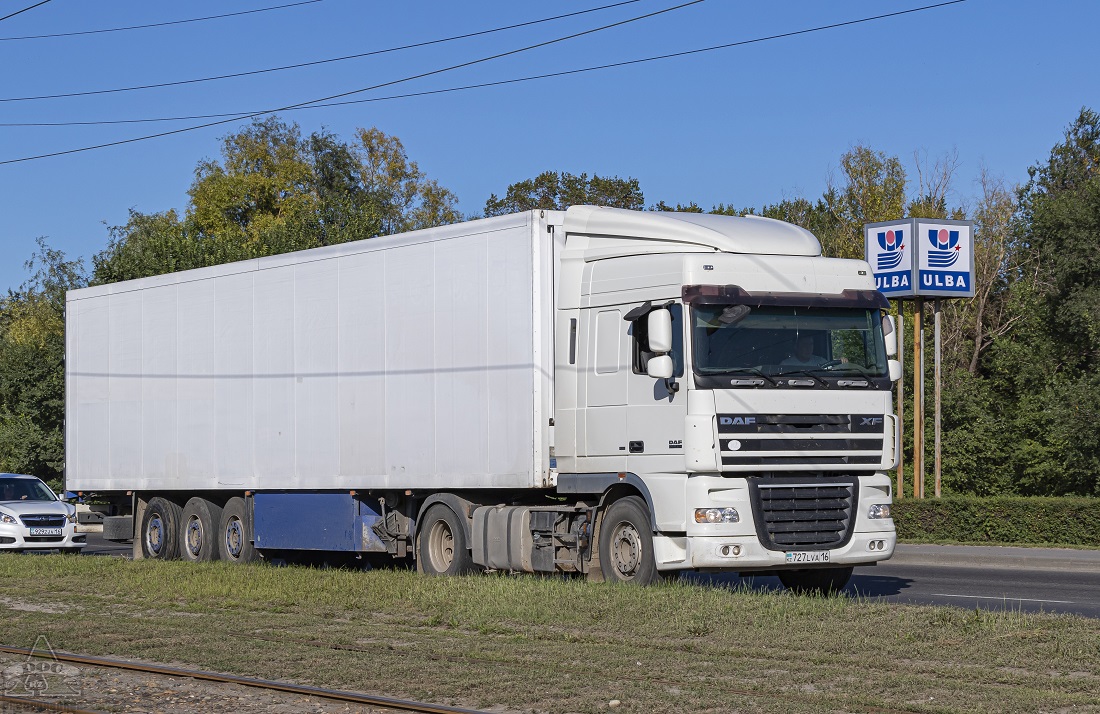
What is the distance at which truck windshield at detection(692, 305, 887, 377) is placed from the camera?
1493cm

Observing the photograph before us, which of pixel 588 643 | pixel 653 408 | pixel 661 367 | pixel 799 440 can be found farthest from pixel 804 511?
pixel 588 643

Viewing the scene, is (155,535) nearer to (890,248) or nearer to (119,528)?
(119,528)

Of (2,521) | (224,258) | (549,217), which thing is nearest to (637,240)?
(549,217)

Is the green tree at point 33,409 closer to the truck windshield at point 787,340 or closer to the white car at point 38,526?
the white car at point 38,526

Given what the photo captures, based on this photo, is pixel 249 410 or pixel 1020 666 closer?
pixel 1020 666

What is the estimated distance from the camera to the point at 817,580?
16703 mm

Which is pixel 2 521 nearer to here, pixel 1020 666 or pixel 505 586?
pixel 505 586

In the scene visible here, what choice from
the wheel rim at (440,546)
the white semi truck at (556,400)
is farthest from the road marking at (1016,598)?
the wheel rim at (440,546)

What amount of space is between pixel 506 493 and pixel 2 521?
38.5 feet

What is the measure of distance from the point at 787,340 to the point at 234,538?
9962mm

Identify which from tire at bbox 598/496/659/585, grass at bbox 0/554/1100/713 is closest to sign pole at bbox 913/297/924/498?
tire at bbox 598/496/659/585

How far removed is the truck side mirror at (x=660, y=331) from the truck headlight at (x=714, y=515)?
1.49 meters

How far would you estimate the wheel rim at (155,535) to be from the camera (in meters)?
22.8

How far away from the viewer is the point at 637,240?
53.4 feet
